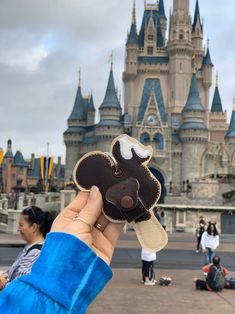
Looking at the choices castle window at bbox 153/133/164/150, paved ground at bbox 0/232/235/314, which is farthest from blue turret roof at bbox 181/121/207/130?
paved ground at bbox 0/232/235/314

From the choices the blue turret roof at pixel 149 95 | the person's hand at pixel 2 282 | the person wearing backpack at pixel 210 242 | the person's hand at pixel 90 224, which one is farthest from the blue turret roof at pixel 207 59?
the person's hand at pixel 90 224

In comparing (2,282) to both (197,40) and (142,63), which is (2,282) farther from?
(197,40)

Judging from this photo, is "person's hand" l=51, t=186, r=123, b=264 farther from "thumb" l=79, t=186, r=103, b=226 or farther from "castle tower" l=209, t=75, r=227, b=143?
"castle tower" l=209, t=75, r=227, b=143

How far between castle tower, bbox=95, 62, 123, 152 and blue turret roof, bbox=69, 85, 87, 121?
707cm

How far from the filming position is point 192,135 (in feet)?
207

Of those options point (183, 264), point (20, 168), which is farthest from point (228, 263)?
point (20, 168)

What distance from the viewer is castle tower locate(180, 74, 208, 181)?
61.6m

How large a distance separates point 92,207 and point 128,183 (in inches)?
5.9

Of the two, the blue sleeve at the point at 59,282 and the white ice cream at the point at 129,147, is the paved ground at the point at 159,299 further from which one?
the blue sleeve at the point at 59,282

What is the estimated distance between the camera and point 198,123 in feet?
210

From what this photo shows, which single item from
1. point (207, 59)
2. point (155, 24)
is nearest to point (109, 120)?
point (155, 24)

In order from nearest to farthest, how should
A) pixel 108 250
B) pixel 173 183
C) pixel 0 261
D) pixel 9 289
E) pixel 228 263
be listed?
pixel 9 289 < pixel 108 250 < pixel 0 261 < pixel 228 263 < pixel 173 183

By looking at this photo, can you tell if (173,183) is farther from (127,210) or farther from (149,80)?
(127,210)

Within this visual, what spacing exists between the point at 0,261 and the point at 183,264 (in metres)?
5.08
